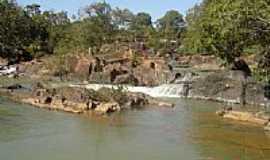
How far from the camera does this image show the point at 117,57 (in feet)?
162

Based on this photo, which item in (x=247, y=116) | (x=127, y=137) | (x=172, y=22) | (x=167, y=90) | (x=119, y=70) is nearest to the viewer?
(x=127, y=137)

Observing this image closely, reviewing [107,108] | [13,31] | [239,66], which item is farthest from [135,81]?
[13,31]

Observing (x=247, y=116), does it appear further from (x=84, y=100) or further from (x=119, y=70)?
(x=119, y=70)

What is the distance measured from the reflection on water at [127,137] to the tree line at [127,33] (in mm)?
3868

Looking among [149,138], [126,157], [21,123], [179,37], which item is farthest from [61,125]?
[179,37]

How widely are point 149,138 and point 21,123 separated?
5233mm

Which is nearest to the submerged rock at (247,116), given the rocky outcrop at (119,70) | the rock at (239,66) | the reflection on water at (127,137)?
the reflection on water at (127,137)

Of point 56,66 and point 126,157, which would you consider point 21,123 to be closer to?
point 126,157

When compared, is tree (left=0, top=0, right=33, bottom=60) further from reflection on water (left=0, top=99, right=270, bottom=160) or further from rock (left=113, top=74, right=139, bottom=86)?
reflection on water (left=0, top=99, right=270, bottom=160)

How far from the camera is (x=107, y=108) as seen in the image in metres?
25.3

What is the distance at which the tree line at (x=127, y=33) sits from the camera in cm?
2080

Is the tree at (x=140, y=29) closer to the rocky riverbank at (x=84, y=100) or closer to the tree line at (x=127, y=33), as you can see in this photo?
the tree line at (x=127, y=33)

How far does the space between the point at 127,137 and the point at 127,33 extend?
64.8 m

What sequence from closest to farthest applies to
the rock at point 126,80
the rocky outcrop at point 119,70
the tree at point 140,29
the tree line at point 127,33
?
the tree line at point 127,33, the rock at point 126,80, the rocky outcrop at point 119,70, the tree at point 140,29
